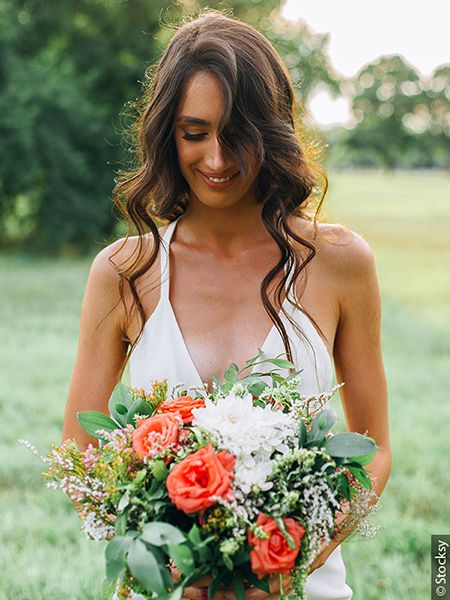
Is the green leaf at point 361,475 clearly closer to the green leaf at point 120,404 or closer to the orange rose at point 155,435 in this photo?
the orange rose at point 155,435

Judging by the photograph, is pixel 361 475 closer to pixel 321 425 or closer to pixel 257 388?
pixel 321 425

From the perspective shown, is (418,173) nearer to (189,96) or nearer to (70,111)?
(70,111)

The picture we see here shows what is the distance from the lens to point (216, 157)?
96.6 inches

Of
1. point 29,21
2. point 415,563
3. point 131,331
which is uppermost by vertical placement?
point 29,21

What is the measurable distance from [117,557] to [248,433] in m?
0.39

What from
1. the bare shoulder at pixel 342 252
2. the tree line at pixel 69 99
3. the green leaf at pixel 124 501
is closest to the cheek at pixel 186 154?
the bare shoulder at pixel 342 252

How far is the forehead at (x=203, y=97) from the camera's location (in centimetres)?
244

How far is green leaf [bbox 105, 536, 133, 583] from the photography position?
1812 millimetres

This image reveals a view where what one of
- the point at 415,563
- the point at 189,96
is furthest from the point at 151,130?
the point at 415,563

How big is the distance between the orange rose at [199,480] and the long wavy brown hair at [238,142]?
78 centimetres

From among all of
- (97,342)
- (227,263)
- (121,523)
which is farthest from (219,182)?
(121,523)

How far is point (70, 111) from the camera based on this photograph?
20.0 metres

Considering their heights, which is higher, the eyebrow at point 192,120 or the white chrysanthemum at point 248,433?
the eyebrow at point 192,120

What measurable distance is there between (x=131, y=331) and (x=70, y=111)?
18.1 metres
